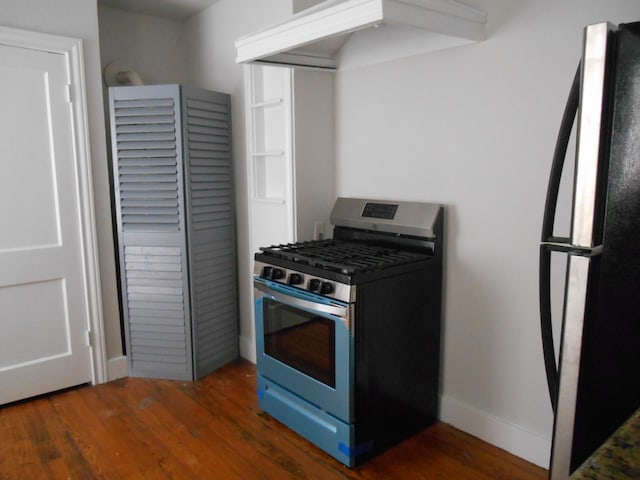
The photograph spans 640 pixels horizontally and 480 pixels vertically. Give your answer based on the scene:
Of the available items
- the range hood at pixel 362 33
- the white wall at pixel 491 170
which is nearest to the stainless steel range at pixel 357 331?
the white wall at pixel 491 170

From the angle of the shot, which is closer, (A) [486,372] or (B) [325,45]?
(A) [486,372]

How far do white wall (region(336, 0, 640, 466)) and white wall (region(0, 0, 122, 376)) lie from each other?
162 cm

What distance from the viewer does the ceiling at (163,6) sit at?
3.18 meters

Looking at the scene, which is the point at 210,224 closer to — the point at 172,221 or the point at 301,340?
the point at 172,221

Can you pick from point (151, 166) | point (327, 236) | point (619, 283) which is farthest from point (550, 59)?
point (151, 166)

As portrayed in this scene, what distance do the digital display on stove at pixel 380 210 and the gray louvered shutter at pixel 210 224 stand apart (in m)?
1.04

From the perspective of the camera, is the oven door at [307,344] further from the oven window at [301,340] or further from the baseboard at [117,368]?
the baseboard at [117,368]

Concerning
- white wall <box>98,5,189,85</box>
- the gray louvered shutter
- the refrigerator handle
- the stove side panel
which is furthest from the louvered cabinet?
Result: the refrigerator handle

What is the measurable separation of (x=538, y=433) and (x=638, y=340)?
141 centimetres

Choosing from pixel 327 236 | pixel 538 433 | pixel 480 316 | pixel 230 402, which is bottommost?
pixel 230 402

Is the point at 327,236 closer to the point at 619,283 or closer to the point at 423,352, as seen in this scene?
the point at 423,352

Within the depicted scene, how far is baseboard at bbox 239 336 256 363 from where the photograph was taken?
333 cm

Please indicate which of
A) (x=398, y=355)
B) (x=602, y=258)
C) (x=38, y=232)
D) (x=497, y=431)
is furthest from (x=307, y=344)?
(x=38, y=232)

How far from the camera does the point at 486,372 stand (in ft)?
7.61
